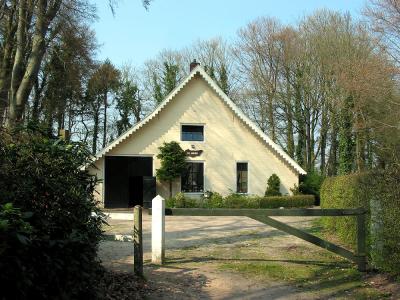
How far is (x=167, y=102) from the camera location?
28.0 m

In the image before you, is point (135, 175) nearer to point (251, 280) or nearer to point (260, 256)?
point (260, 256)

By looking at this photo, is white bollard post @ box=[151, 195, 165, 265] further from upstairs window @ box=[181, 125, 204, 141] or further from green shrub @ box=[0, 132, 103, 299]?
upstairs window @ box=[181, 125, 204, 141]

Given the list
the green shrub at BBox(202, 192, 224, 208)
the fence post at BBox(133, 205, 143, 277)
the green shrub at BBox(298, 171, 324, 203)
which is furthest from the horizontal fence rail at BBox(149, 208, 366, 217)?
the green shrub at BBox(298, 171, 324, 203)

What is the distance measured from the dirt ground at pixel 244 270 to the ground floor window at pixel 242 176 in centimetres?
1610

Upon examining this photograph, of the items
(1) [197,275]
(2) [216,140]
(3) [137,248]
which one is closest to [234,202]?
(2) [216,140]

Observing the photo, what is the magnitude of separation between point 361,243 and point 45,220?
6.10m

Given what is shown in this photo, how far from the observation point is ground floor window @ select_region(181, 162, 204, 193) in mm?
28016

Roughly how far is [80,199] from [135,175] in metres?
26.4

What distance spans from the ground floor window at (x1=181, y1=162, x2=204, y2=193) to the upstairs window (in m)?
1.48

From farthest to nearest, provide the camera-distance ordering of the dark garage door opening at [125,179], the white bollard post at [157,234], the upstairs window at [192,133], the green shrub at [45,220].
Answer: the dark garage door opening at [125,179], the upstairs window at [192,133], the white bollard post at [157,234], the green shrub at [45,220]

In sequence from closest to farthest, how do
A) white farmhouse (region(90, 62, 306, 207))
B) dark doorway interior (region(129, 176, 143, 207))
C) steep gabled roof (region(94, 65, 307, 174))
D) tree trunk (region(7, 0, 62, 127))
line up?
tree trunk (region(7, 0, 62, 127))
steep gabled roof (region(94, 65, 307, 174))
white farmhouse (region(90, 62, 306, 207))
dark doorway interior (region(129, 176, 143, 207))

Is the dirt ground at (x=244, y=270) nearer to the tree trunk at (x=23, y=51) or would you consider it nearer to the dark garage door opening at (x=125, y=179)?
the tree trunk at (x=23, y=51)

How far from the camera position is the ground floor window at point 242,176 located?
28.9m

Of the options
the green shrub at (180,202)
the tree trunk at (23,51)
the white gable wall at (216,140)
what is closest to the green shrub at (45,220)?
the tree trunk at (23,51)
